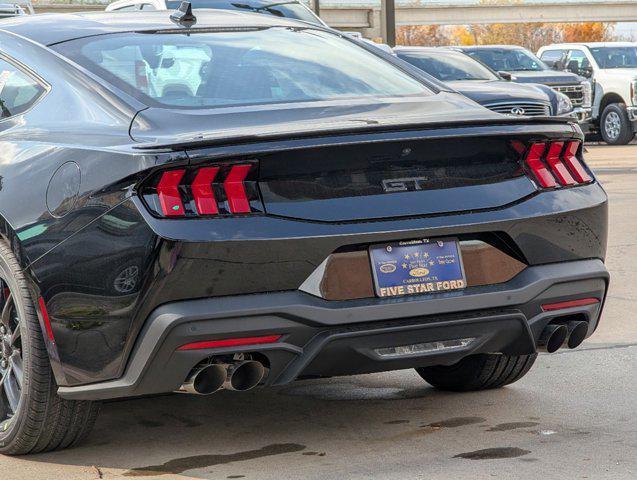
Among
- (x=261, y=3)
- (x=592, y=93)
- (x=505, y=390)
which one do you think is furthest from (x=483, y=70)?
(x=505, y=390)

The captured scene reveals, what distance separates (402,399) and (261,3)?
1133cm

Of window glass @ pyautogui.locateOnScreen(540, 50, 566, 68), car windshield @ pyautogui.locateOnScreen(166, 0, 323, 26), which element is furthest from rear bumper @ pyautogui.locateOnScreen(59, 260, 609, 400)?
window glass @ pyautogui.locateOnScreen(540, 50, 566, 68)

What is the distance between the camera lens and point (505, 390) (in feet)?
18.2

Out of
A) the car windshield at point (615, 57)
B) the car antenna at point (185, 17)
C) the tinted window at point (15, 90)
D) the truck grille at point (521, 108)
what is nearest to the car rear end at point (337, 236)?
the tinted window at point (15, 90)

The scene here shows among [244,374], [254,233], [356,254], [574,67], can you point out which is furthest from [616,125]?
[254,233]

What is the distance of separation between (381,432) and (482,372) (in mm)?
776

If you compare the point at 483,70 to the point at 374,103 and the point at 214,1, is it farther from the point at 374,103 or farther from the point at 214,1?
the point at 374,103

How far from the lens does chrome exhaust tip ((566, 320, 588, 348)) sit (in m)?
4.68

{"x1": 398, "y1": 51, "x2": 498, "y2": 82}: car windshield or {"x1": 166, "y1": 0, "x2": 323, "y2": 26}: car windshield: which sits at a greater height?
{"x1": 166, "y1": 0, "x2": 323, "y2": 26}: car windshield

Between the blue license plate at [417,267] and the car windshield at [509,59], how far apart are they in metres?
17.4

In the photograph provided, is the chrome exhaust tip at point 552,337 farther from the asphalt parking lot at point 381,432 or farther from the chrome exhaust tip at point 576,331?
the asphalt parking lot at point 381,432

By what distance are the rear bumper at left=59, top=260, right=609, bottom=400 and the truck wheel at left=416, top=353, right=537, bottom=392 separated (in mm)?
857

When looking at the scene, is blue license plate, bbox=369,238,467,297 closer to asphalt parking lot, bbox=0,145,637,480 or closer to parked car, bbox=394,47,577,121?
asphalt parking lot, bbox=0,145,637,480

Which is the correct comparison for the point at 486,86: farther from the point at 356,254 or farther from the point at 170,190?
the point at 170,190
